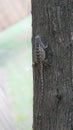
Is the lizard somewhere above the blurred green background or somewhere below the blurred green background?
above

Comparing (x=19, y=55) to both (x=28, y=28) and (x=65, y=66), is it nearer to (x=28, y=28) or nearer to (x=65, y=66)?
(x=28, y=28)

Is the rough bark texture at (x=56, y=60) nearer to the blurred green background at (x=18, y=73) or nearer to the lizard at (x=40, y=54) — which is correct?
the lizard at (x=40, y=54)

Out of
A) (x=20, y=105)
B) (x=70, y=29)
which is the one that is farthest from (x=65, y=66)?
(x=20, y=105)

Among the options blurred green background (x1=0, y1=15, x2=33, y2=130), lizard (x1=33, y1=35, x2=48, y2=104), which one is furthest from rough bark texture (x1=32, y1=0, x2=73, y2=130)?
blurred green background (x1=0, y1=15, x2=33, y2=130)

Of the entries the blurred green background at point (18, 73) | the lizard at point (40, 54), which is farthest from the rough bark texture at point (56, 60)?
the blurred green background at point (18, 73)

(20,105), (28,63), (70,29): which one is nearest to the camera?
(70,29)

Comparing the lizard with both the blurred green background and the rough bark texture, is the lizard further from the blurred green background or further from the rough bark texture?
the blurred green background

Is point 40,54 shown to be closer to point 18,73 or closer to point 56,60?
point 56,60
